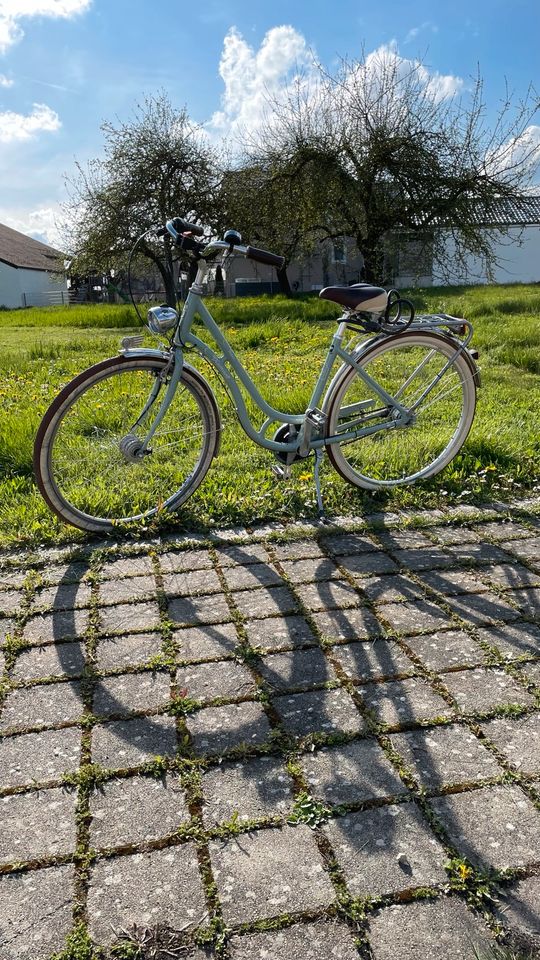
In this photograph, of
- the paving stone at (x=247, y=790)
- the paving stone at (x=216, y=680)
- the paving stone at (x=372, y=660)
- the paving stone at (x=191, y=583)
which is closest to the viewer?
the paving stone at (x=247, y=790)

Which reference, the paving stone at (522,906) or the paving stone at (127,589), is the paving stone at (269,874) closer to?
the paving stone at (522,906)

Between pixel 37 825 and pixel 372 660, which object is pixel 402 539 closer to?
pixel 372 660

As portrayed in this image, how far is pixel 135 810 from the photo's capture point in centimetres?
195

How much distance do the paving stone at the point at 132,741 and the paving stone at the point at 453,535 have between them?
1.93m

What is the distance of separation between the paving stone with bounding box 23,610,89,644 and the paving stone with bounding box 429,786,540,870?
5.03ft

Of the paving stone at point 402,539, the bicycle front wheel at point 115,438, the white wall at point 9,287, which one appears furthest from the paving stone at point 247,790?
the white wall at point 9,287

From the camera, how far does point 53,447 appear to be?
3.59m

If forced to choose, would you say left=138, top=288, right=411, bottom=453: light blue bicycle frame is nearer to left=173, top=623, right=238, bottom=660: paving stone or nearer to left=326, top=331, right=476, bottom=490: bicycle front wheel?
left=326, top=331, right=476, bottom=490: bicycle front wheel

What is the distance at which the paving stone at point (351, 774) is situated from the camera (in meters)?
2.00

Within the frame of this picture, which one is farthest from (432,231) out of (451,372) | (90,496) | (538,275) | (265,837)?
(538,275)

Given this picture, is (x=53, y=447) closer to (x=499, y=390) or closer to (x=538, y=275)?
(x=499, y=390)

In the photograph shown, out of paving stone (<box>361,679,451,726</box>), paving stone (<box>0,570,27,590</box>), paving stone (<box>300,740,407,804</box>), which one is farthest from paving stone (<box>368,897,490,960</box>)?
paving stone (<box>0,570,27,590</box>)

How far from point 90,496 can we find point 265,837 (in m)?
2.44

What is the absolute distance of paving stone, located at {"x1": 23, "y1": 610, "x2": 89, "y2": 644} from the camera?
285cm
